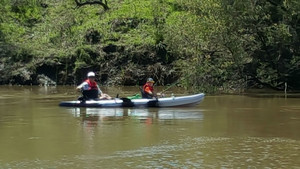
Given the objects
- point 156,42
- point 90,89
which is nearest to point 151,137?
point 90,89

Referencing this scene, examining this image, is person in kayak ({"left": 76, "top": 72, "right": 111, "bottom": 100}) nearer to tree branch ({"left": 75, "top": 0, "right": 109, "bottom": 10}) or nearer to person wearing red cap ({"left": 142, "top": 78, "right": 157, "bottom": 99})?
person wearing red cap ({"left": 142, "top": 78, "right": 157, "bottom": 99})

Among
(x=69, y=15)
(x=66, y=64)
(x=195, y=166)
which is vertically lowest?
(x=195, y=166)

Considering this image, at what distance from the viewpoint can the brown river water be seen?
27.6 feet

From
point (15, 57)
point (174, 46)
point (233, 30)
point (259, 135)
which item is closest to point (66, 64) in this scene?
point (15, 57)

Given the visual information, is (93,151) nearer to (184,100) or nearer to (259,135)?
(259,135)

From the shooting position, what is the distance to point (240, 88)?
2319cm

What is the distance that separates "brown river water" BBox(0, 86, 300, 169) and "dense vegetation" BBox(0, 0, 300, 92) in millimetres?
5010

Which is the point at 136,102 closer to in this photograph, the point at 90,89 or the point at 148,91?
the point at 148,91

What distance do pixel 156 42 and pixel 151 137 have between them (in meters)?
19.6

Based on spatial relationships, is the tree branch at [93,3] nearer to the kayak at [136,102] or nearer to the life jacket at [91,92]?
the life jacket at [91,92]

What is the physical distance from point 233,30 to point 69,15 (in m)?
14.8

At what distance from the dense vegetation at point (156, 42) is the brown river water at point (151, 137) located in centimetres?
501

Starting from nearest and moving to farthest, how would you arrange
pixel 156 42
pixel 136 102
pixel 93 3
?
pixel 136 102
pixel 156 42
pixel 93 3

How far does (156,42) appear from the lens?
3016 centimetres
